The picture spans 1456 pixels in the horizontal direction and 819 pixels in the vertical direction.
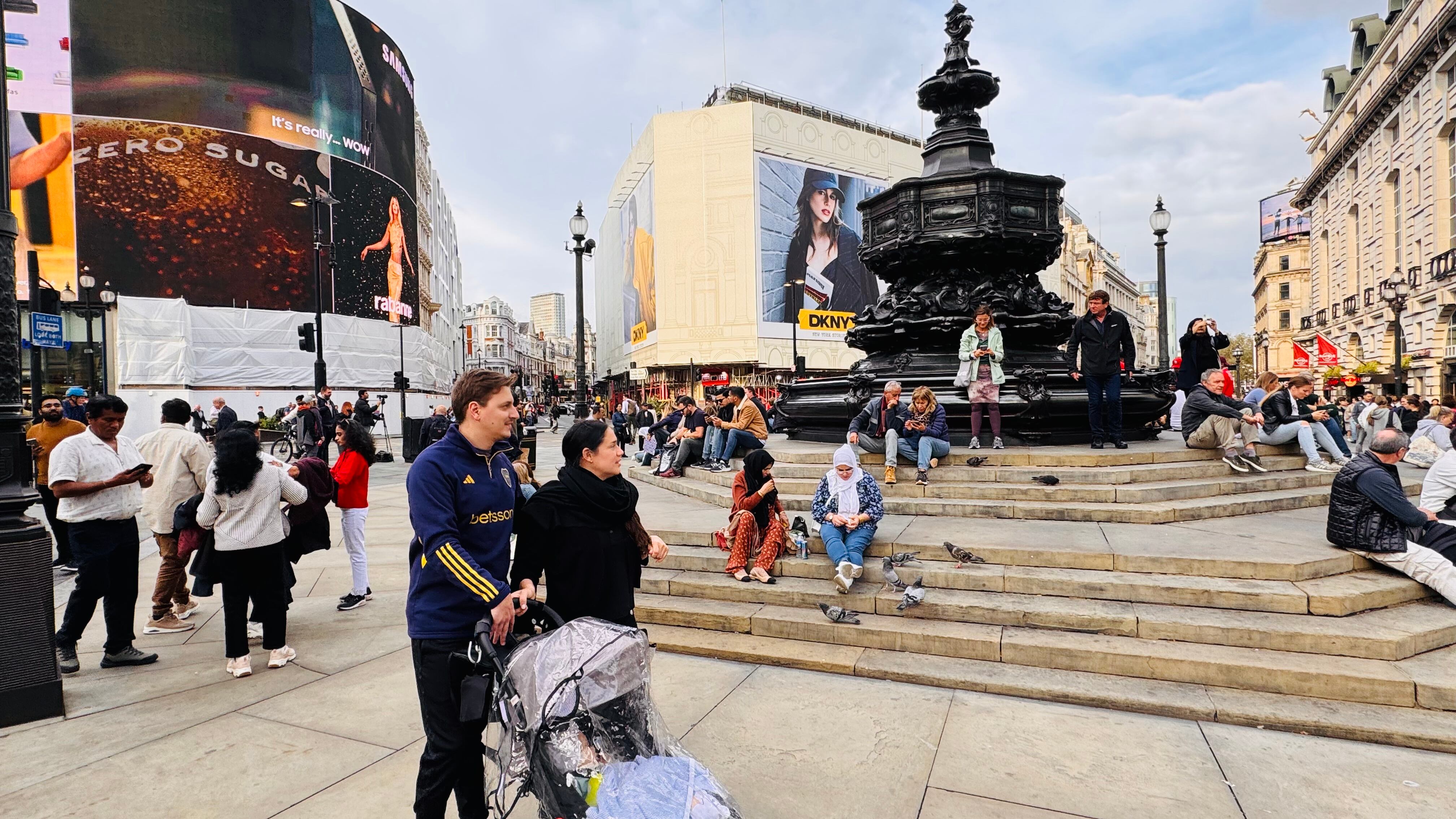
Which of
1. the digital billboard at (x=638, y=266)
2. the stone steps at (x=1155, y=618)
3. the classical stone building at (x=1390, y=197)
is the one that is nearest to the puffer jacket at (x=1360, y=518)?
the stone steps at (x=1155, y=618)

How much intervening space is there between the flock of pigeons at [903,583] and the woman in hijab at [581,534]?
7.76 feet

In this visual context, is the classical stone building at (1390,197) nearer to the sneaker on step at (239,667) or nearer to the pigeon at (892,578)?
the pigeon at (892,578)

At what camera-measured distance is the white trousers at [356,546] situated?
5.96 metres

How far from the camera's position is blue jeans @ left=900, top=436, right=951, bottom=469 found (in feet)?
23.8

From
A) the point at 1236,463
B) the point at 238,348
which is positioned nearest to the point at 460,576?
the point at 1236,463

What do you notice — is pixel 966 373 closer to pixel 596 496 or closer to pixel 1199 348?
pixel 1199 348

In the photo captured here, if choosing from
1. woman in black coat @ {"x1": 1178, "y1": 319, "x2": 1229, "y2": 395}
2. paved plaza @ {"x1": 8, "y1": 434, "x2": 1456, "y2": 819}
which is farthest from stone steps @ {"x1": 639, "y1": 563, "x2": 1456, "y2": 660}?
woman in black coat @ {"x1": 1178, "y1": 319, "x2": 1229, "y2": 395}

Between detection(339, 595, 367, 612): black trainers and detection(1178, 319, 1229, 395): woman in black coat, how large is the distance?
1026 centimetres

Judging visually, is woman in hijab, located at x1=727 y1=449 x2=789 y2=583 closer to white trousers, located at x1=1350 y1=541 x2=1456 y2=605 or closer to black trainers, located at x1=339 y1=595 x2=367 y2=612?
black trainers, located at x1=339 y1=595 x2=367 y2=612

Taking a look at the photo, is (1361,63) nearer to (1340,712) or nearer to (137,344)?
(1340,712)

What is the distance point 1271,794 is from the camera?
291 cm

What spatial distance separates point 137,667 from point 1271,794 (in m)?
6.44

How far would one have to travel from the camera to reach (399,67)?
133 ft

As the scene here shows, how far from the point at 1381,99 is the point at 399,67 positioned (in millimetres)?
54339
